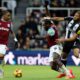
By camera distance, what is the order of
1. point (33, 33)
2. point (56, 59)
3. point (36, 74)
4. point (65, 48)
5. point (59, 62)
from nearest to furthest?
point (59, 62), point (56, 59), point (65, 48), point (36, 74), point (33, 33)

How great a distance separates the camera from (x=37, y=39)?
83.1 ft

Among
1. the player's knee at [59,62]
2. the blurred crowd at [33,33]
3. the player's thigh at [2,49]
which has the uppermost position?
the player's thigh at [2,49]

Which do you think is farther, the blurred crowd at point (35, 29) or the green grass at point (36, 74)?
the blurred crowd at point (35, 29)

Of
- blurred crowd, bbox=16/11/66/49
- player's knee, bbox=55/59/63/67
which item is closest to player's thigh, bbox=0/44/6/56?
player's knee, bbox=55/59/63/67

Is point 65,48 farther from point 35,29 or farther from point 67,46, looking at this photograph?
point 35,29

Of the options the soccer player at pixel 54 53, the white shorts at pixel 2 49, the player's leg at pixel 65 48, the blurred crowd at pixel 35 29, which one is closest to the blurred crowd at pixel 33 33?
the blurred crowd at pixel 35 29

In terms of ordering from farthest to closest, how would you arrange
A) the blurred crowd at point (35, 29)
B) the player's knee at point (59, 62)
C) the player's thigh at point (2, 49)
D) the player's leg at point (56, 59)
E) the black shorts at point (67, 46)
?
1. the blurred crowd at point (35, 29)
2. the black shorts at point (67, 46)
3. the player's leg at point (56, 59)
4. the player's knee at point (59, 62)
5. the player's thigh at point (2, 49)

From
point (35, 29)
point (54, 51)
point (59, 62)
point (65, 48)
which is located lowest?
point (35, 29)

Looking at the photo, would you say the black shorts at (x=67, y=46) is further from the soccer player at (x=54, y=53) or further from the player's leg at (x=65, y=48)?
the soccer player at (x=54, y=53)

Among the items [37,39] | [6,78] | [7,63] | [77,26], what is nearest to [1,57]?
[6,78]

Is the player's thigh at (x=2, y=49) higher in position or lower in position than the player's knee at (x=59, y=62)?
higher

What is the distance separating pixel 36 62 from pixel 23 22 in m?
3.44

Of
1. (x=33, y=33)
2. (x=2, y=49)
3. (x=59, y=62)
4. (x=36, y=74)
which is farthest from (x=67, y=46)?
(x=33, y=33)

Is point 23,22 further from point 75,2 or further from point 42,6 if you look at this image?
point 75,2
